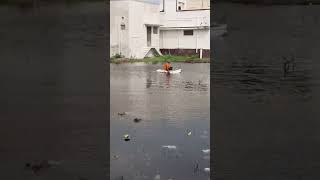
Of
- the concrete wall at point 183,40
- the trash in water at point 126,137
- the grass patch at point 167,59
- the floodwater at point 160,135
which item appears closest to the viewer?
the floodwater at point 160,135

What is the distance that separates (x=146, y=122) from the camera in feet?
23.9

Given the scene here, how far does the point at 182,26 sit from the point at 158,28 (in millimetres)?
1634

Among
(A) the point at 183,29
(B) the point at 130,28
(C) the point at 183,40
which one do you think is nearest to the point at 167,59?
(B) the point at 130,28

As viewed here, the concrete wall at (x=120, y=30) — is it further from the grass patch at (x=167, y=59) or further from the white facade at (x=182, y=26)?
the white facade at (x=182, y=26)

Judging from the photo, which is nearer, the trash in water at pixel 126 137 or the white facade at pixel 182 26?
the trash in water at pixel 126 137
